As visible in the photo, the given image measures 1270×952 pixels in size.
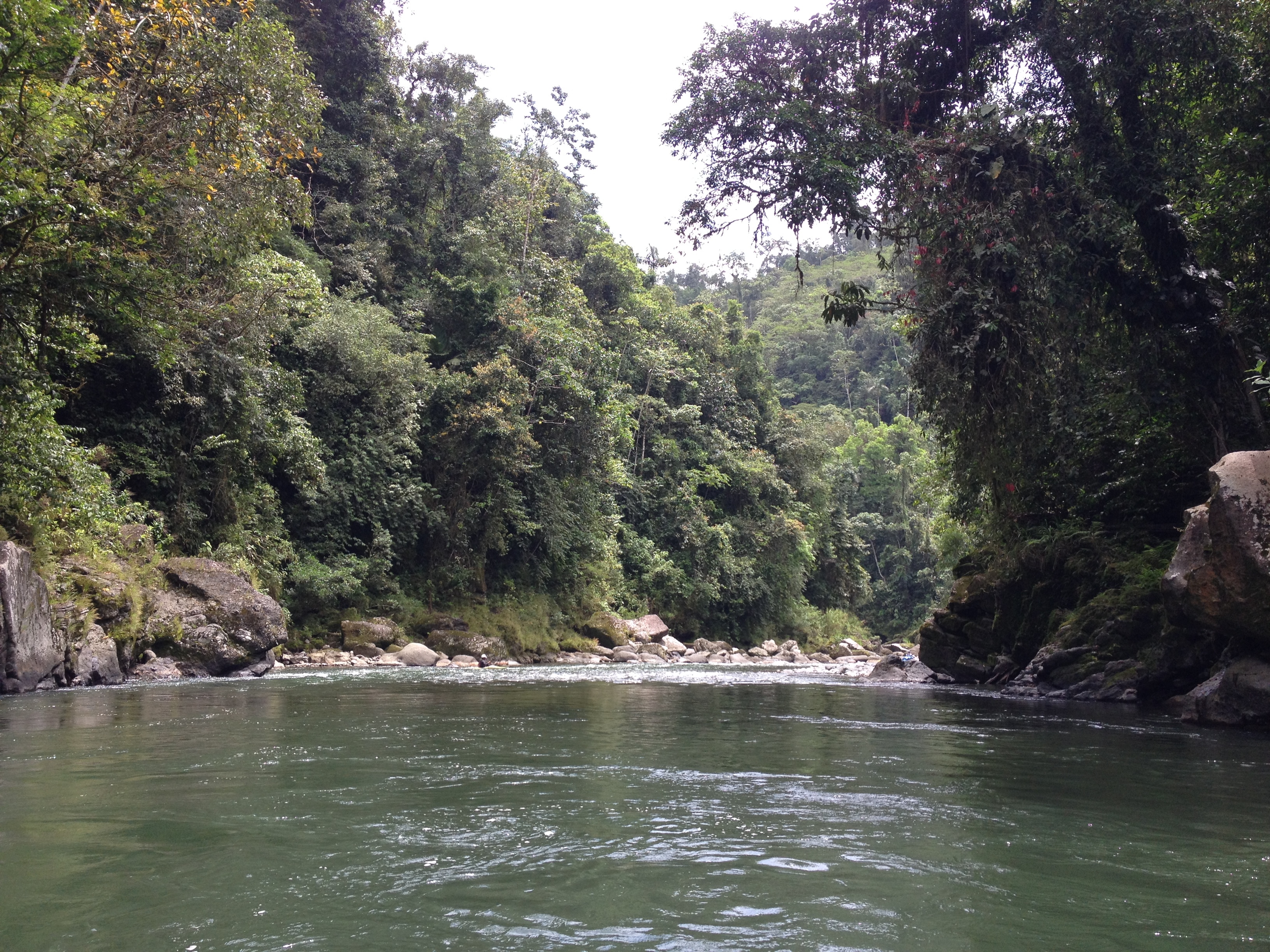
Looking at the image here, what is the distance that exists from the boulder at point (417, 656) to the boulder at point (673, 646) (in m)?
8.07

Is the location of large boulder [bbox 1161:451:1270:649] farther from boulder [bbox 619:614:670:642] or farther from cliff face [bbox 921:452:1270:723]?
boulder [bbox 619:614:670:642]

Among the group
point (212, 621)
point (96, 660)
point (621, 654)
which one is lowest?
point (621, 654)

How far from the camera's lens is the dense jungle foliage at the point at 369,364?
9289 mm

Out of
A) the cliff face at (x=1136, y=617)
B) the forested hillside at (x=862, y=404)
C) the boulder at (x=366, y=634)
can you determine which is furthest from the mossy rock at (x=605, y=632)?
the cliff face at (x=1136, y=617)

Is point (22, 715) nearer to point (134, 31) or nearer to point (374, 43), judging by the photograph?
point (134, 31)

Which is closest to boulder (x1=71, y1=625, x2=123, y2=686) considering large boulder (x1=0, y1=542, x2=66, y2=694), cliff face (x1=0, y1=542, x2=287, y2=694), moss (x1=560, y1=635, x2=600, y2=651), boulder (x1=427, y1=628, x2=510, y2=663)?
cliff face (x1=0, y1=542, x2=287, y2=694)

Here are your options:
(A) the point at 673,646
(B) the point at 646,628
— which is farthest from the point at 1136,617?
(B) the point at 646,628

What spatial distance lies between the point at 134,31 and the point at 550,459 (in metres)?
16.1

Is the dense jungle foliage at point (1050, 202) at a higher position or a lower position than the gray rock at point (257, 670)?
higher

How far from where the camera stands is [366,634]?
19.3 m

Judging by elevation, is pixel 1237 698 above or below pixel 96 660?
below

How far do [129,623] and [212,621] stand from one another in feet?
4.71

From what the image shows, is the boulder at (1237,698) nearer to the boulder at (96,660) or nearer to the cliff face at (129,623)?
the cliff face at (129,623)

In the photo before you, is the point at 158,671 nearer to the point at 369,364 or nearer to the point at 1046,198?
the point at 369,364
